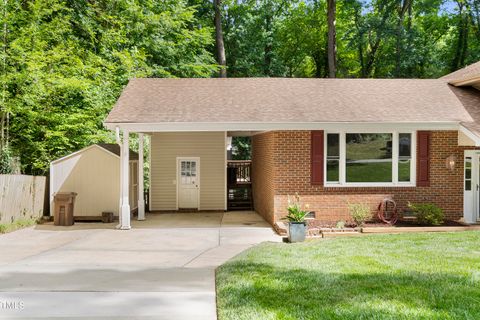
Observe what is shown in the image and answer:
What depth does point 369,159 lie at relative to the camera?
527 inches

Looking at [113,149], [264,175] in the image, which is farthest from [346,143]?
[113,149]

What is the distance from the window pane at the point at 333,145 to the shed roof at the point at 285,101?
24.1 inches

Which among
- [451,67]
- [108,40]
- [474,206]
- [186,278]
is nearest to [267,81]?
[474,206]

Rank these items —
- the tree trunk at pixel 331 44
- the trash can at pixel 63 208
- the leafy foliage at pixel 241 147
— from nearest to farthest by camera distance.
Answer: the trash can at pixel 63 208
the tree trunk at pixel 331 44
the leafy foliage at pixel 241 147

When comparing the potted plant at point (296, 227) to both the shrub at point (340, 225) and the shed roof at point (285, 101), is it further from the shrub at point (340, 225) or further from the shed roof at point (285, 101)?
the shed roof at point (285, 101)

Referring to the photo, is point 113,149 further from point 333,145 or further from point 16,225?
point 333,145

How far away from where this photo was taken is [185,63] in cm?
2659

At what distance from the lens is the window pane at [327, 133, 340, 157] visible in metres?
13.5

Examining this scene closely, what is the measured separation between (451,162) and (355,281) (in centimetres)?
800

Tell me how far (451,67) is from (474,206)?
20.3m

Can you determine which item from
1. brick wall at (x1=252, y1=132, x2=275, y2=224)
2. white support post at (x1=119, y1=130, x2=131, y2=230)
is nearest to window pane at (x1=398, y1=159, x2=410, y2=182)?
brick wall at (x1=252, y1=132, x2=275, y2=224)

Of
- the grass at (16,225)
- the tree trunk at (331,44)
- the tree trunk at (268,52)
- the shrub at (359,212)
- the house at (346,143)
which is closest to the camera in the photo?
the shrub at (359,212)

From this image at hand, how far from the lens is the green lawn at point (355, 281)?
5.58 metres

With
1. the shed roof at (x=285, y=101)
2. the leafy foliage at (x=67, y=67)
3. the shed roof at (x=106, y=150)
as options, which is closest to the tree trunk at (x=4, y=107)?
the leafy foliage at (x=67, y=67)
